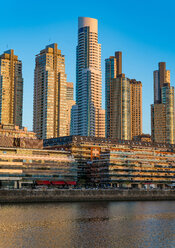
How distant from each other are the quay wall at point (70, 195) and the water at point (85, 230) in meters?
45.8

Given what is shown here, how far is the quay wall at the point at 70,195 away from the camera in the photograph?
157125 mm

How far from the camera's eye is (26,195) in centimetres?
16038

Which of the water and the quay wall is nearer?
the water

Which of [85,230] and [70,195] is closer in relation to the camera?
[85,230]

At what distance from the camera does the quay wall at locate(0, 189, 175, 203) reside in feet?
516

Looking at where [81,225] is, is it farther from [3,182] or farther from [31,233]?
[3,182]

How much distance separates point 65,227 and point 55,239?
14023 mm

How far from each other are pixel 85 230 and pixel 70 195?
293 feet

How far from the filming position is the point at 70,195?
17362 centimetres

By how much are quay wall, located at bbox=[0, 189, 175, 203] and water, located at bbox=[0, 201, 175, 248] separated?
1804 inches

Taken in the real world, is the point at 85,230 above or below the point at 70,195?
below

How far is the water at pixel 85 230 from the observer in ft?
233

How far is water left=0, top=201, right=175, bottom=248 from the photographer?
7094 centimetres

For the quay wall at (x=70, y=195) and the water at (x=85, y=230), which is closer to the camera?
the water at (x=85, y=230)
